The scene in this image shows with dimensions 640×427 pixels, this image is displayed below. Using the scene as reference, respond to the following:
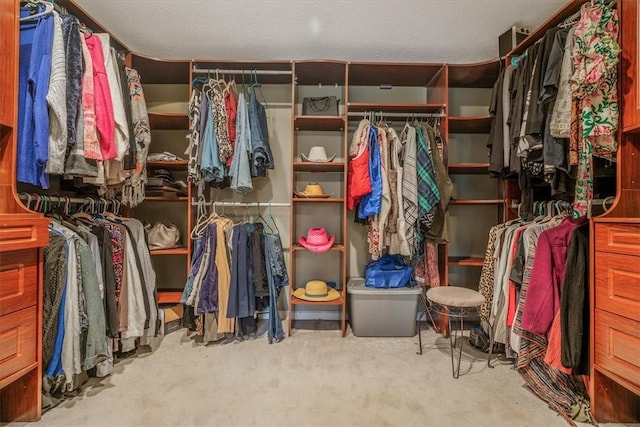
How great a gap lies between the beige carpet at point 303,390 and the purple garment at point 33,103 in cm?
120

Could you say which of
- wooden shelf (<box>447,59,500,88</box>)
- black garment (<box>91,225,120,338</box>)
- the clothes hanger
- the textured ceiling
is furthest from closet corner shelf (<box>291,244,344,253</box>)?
the clothes hanger

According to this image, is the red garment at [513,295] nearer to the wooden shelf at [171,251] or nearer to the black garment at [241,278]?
the black garment at [241,278]

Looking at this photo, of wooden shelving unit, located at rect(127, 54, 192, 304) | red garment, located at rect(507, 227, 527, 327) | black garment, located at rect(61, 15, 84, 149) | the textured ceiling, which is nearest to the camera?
black garment, located at rect(61, 15, 84, 149)

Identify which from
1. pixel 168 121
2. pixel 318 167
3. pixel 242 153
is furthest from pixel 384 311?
pixel 168 121

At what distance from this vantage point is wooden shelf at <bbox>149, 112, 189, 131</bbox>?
2461 millimetres

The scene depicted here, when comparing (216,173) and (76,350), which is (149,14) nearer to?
(216,173)

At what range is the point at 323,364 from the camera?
197 centimetres

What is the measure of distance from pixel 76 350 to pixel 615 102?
9.19 feet

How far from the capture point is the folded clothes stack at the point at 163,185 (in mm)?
2412

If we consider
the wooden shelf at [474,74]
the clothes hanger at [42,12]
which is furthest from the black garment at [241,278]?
the wooden shelf at [474,74]

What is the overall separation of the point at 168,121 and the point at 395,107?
1.89 meters

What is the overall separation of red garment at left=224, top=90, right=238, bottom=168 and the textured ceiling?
406 millimetres

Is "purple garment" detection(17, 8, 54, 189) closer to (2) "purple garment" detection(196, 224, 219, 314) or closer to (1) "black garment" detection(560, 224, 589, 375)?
(2) "purple garment" detection(196, 224, 219, 314)

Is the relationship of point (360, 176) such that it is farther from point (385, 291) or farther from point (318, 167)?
point (385, 291)
